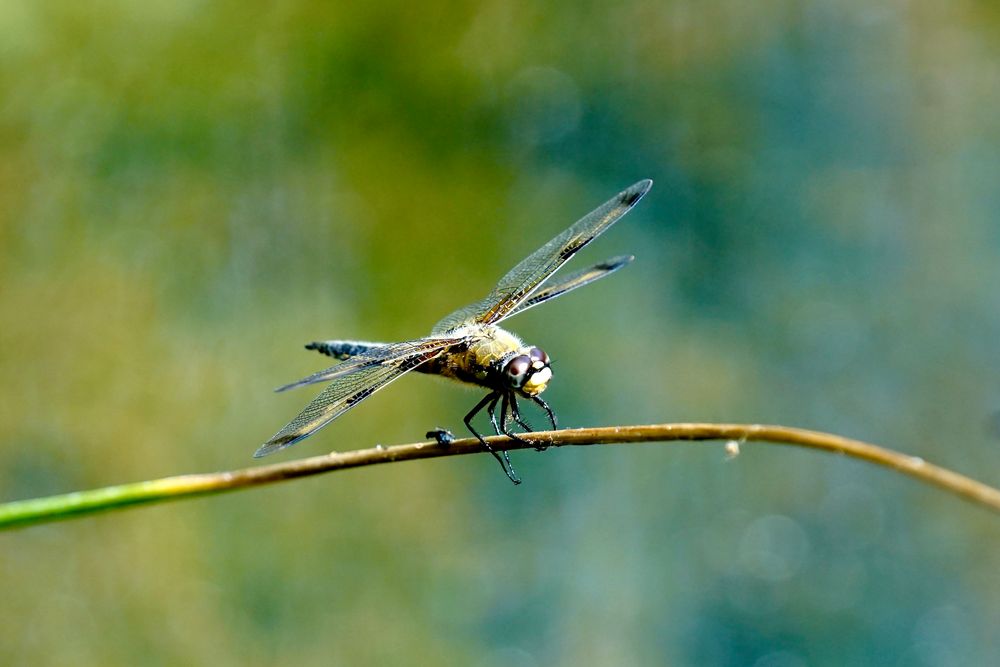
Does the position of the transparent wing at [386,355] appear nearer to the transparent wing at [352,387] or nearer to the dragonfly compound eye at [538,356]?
the transparent wing at [352,387]

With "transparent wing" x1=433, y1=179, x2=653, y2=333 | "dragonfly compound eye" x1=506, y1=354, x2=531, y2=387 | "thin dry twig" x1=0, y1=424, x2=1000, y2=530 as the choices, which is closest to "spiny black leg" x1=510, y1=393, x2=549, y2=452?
"dragonfly compound eye" x1=506, y1=354, x2=531, y2=387

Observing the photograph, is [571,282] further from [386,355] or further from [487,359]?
[386,355]

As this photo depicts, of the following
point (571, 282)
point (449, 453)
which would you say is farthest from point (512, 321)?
point (449, 453)

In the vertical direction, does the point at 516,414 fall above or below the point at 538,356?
below

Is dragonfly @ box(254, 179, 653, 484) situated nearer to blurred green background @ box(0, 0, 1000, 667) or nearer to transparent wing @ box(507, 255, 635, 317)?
transparent wing @ box(507, 255, 635, 317)

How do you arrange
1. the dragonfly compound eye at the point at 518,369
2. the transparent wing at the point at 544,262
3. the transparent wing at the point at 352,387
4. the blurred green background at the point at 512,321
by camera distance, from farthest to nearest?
the blurred green background at the point at 512,321, the transparent wing at the point at 544,262, the dragonfly compound eye at the point at 518,369, the transparent wing at the point at 352,387

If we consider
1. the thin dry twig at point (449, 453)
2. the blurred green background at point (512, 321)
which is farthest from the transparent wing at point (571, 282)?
the blurred green background at point (512, 321)
